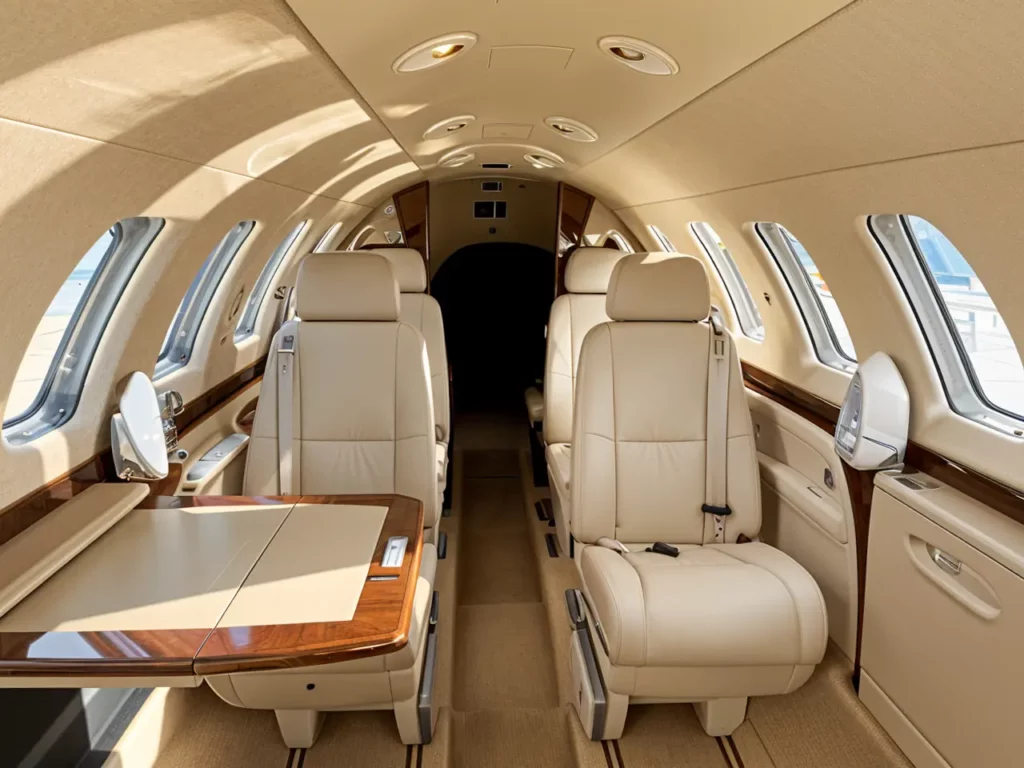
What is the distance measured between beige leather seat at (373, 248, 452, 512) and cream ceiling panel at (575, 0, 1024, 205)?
2.11m

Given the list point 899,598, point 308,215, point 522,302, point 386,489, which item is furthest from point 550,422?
point 522,302

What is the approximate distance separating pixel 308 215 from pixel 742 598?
338 cm

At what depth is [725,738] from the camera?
256 centimetres

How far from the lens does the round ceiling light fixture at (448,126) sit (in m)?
3.41

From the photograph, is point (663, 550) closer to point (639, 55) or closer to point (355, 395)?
point (355, 395)

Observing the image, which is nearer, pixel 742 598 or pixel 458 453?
pixel 742 598

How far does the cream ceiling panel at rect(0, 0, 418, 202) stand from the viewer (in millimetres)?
1248

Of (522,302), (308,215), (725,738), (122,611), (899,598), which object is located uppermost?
(308,215)

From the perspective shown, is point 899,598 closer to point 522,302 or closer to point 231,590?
point 231,590

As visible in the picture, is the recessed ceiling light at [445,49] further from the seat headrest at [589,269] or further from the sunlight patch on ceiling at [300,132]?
the seat headrest at [589,269]

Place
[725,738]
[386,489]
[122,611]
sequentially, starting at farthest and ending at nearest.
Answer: [386,489] < [725,738] < [122,611]

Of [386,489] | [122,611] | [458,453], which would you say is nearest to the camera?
[122,611]

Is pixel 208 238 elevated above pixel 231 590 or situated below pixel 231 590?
above

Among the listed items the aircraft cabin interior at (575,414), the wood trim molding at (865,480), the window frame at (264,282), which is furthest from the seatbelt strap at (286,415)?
the wood trim molding at (865,480)
